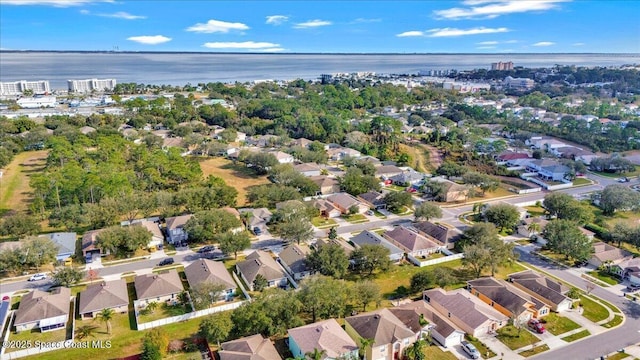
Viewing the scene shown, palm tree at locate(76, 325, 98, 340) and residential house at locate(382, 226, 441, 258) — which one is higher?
residential house at locate(382, 226, 441, 258)

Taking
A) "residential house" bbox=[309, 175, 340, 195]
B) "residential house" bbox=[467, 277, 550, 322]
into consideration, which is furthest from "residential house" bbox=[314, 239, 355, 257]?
"residential house" bbox=[309, 175, 340, 195]

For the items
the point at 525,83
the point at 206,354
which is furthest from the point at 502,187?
the point at 525,83

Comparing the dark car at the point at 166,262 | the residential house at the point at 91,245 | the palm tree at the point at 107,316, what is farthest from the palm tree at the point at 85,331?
the residential house at the point at 91,245

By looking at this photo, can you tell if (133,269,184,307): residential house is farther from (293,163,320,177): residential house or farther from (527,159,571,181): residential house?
(527,159,571,181): residential house

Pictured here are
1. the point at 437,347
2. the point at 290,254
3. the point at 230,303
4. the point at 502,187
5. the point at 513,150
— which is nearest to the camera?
the point at 437,347

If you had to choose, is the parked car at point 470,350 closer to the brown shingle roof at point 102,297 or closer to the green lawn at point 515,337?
the green lawn at point 515,337

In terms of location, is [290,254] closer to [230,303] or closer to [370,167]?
[230,303]
